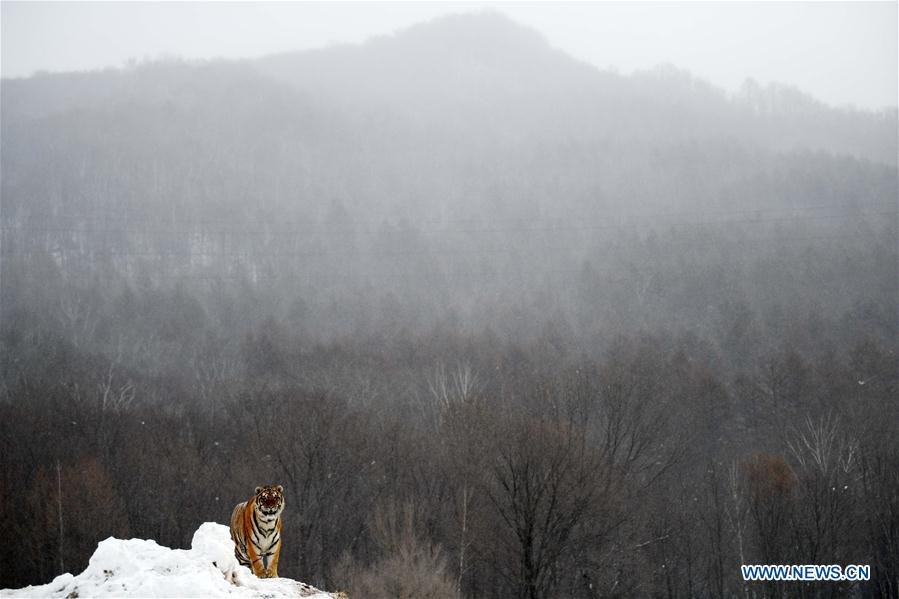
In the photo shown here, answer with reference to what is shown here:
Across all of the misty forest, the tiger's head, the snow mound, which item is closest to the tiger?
the tiger's head

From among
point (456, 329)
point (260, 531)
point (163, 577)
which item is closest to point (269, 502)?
point (260, 531)

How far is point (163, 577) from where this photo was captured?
6.10 m

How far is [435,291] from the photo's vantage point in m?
70.2

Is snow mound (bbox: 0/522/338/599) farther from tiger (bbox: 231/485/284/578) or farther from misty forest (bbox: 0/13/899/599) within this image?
misty forest (bbox: 0/13/899/599)

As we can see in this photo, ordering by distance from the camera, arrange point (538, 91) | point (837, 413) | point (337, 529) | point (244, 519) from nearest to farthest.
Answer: point (244, 519) < point (337, 529) < point (837, 413) < point (538, 91)

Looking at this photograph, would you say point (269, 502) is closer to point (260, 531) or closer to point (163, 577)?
point (260, 531)

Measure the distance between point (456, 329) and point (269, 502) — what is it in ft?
154

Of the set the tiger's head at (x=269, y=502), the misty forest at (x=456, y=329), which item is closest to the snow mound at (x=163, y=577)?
the tiger's head at (x=269, y=502)

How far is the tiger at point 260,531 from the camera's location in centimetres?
838

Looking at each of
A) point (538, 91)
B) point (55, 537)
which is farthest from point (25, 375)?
point (538, 91)

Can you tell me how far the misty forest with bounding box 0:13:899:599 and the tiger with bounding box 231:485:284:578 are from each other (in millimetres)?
10526

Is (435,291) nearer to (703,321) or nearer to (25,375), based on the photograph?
→ (703,321)

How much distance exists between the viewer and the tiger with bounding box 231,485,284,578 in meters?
8.38

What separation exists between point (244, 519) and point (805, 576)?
2671cm
